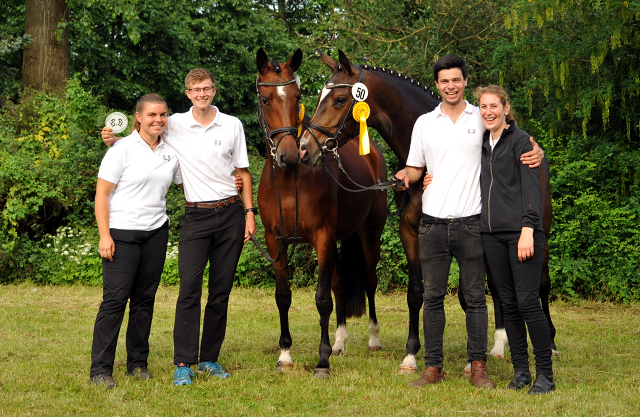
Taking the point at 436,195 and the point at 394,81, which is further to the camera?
the point at 394,81

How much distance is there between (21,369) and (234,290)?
522cm

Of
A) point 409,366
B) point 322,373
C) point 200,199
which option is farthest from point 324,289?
point 200,199

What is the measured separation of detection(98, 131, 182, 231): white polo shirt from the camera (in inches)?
185

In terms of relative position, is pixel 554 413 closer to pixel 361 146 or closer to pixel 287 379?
pixel 287 379

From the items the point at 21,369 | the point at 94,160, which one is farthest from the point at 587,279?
the point at 94,160

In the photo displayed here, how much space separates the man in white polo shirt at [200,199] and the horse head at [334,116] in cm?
63

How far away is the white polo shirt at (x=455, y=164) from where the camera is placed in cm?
446

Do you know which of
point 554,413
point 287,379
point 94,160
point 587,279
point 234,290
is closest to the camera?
point 554,413

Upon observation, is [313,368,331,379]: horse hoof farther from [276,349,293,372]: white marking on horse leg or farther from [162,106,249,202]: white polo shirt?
[162,106,249,202]: white polo shirt

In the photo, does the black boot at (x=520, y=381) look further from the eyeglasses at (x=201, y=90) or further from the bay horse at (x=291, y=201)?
the eyeglasses at (x=201, y=90)

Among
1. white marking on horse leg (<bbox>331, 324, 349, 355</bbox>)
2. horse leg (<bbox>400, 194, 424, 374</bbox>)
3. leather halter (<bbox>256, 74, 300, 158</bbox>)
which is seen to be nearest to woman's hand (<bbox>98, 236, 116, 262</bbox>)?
leather halter (<bbox>256, 74, 300, 158</bbox>)

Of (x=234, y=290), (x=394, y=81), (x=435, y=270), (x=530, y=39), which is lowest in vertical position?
(x=234, y=290)

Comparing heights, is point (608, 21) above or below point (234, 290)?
above

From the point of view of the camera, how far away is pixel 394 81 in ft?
17.3
